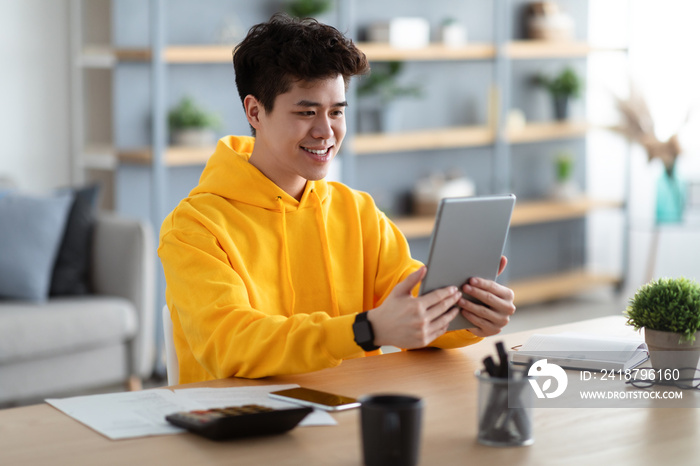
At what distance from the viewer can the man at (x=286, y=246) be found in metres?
1.45

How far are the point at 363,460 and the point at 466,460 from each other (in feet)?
0.41

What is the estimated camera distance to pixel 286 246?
1.79 meters

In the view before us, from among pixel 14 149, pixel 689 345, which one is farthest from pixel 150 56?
pixel 689 345

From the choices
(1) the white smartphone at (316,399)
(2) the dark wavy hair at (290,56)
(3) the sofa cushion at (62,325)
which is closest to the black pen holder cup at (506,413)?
(1) the white smartphone at (316,399)

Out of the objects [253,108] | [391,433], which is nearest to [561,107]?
[253,108]

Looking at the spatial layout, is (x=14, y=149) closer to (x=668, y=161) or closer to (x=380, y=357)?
(x=380, y=357)

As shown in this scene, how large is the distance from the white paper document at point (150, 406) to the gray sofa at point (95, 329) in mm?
2022

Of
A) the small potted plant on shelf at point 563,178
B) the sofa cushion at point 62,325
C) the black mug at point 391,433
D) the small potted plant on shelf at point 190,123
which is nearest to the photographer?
the black mug at point 391,433

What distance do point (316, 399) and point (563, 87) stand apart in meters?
4.56

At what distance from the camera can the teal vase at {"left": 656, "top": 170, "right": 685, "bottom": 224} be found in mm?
5109

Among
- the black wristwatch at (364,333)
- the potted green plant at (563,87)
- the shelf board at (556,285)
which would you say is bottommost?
the shelf board at (556,285)

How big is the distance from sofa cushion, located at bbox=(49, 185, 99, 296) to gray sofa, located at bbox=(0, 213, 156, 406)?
4 centimetres

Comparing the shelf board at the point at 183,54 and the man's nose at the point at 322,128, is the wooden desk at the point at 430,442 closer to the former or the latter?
the man's nose at the point at 322,128

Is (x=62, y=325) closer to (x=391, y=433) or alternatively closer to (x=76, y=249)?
(x=76, y=249)
